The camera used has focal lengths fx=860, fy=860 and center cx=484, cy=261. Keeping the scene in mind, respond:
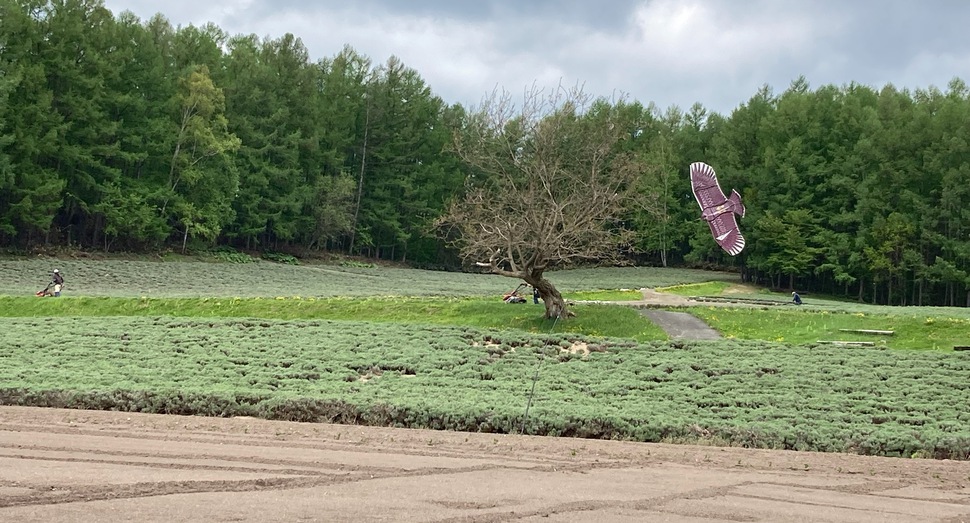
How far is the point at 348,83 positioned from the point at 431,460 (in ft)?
266

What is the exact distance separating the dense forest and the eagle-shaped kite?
A: 25.6 m

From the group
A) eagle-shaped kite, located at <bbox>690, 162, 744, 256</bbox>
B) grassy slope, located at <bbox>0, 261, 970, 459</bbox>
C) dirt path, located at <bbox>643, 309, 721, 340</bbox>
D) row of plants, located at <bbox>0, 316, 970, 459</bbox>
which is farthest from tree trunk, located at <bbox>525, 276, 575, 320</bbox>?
eagle-shaped kite, located at <bbox>690, 162, 744, 256</bbox>

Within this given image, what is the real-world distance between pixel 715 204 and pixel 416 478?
33.5 metres

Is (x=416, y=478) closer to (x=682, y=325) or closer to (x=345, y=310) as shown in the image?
(x=682, y=325)

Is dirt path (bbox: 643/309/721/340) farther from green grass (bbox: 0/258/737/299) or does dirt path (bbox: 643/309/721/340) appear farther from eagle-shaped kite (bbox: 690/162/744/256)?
green grass (bbox: 0/258/737/299)

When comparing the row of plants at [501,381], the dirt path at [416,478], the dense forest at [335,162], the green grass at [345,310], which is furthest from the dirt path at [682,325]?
the dense forest at [335,162]

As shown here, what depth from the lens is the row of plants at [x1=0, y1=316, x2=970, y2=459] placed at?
1706 cm

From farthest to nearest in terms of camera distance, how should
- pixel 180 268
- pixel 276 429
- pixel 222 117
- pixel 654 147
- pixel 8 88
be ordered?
1. pixel 654 147
2. pixel 222 117
3. pixel 180 268
4. pixel 8 88
5. pixel 276 429

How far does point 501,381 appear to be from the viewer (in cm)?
2222

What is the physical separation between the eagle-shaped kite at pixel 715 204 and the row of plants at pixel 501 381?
14458 mm

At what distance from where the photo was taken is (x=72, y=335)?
90.9 ft

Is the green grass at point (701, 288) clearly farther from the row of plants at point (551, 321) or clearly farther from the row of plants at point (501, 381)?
the row of plants at point (501, 381)

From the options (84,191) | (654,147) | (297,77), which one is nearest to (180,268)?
(84,191)

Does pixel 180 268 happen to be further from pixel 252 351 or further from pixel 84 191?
pixel 252 351
